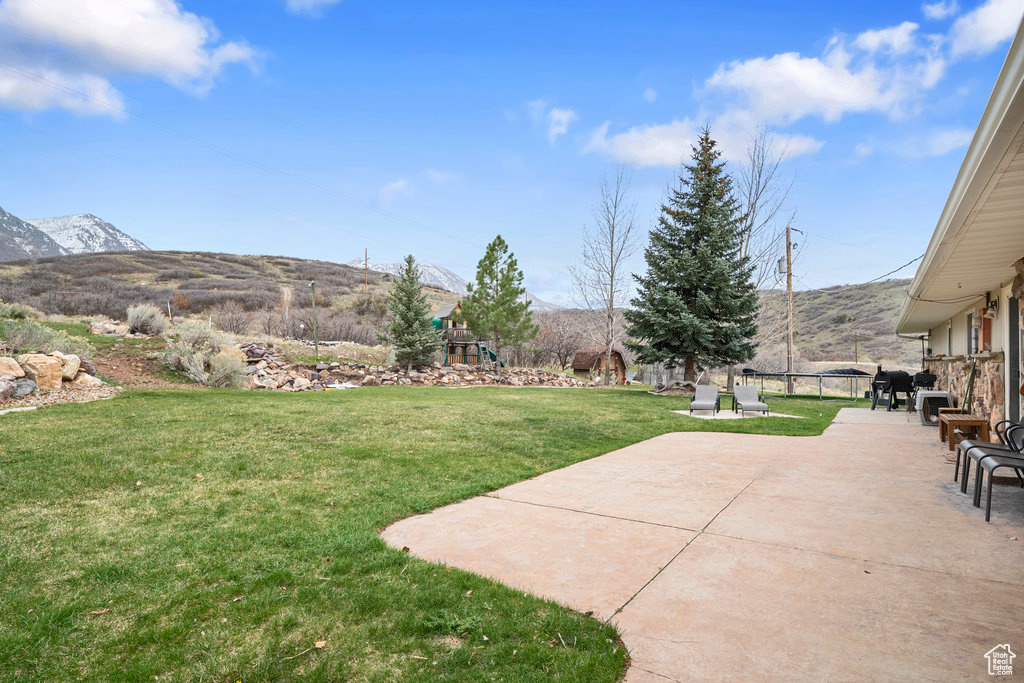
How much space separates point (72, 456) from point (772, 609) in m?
6.54

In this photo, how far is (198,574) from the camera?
311 cm

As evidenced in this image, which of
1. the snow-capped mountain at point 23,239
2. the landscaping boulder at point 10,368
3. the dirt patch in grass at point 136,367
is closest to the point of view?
the landscaping boulder at point 10,368

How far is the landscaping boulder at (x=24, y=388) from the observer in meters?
9.05

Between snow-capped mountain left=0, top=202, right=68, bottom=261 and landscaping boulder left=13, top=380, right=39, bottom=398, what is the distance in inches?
5543

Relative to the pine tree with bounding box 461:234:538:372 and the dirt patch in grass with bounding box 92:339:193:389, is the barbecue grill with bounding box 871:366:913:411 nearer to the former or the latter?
the pine tree with bounding box 461:234:538:372

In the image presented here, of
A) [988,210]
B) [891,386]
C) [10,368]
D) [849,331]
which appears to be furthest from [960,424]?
[849,331]

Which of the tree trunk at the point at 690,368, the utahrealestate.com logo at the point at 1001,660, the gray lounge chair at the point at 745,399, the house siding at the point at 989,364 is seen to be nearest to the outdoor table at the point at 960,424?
the house siding at the point at 989,364

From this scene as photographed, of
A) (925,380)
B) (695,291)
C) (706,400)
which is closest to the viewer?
(706,400)

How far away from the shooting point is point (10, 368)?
935 centimetres

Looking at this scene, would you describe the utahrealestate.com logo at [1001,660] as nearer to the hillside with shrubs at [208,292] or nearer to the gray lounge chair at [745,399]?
the gray lounge chair at [745,399]

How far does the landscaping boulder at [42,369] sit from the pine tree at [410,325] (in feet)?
40.5

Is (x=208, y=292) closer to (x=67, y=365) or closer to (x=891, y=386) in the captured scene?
(x=67, y=365)

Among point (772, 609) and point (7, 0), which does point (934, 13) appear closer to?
point (772, 609)

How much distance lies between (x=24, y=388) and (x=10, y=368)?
572 mm
